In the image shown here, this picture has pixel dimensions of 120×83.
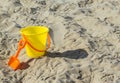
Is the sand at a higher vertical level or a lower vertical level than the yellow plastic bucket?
lower

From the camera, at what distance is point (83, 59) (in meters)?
3.45

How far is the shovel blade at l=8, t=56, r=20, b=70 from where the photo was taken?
349 centimetres

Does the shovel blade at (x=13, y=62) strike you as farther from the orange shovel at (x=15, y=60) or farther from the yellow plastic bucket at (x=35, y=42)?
the yellow plastic bucket at (x=35, y=42)

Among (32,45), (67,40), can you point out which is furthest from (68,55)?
(32,45)

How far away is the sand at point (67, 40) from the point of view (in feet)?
10.6

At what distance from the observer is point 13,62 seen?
3508 millimetres

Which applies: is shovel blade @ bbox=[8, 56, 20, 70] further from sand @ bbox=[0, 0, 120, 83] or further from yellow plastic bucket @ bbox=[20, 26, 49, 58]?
yellow plastic bucket @ bbox=[20, 26, 49, 58]

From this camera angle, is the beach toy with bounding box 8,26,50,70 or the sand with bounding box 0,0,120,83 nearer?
the sand with bounding box 0,0,120,83

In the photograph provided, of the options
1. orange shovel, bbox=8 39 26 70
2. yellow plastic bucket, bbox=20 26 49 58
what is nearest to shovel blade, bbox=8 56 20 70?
orange shovel, bbox=8 39 26 70

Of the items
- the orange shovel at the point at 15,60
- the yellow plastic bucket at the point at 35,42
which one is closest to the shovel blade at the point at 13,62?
the orange shovel at the point at 15,60

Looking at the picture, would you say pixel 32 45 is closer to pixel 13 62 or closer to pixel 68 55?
pixel 13 62

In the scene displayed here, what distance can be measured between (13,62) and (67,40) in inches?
28.3

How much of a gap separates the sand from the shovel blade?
0.05 m

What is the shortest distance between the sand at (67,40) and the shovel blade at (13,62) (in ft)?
0.15
